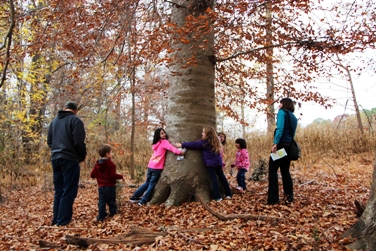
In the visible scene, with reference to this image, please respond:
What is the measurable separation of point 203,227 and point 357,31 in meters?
4.77

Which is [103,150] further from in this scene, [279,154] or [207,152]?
[279,154]

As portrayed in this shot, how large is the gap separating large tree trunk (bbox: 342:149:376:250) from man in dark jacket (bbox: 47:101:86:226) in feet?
12.5

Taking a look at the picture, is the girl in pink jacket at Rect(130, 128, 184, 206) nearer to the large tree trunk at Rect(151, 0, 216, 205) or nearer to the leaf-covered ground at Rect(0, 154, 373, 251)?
the large tree trunk at Rect(151, 0, 216, 205)

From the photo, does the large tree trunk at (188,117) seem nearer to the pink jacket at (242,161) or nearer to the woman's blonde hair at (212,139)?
the woman's blonde hair at (212,139)

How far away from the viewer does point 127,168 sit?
11.7m

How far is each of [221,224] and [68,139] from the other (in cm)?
270

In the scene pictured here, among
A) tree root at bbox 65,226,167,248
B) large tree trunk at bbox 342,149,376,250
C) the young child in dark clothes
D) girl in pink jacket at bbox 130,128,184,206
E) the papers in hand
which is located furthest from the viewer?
girl in pink jacket at bbox 130,128,184,206

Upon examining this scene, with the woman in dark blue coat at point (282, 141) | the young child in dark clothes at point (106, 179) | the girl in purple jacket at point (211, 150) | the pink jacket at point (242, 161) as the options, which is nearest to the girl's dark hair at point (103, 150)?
the young child in dark clothes at point (106, 179)

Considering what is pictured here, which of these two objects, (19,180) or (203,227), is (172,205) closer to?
(203,227)

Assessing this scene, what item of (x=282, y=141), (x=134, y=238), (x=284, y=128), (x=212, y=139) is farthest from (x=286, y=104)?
(x=134, y=238)

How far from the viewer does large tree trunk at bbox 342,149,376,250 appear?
103 inches

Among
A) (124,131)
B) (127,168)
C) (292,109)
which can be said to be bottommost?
(127,168)

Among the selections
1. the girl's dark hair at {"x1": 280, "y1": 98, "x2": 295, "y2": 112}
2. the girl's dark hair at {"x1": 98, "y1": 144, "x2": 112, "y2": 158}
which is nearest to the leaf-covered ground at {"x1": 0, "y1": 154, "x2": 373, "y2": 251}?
the girl's dark hair at {"x1": 98, "y1": 144, "x2": 112, "y2": 158}

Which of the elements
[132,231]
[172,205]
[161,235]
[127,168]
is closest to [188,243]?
[161,235]
